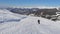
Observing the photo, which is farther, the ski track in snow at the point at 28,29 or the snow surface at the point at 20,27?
the snow surface at the point at 20,27

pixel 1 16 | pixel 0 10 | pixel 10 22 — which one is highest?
pixel 0 10

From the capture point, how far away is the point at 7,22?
12.8 meters

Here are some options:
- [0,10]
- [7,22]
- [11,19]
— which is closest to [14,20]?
[11,19]

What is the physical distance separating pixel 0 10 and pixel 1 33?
1.89 m

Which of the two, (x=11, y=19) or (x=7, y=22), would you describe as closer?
(x=7, y=22)

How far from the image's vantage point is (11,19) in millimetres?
13742

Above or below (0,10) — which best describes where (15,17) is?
below

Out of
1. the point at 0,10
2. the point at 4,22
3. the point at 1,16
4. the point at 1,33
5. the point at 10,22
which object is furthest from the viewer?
the point at 10,22

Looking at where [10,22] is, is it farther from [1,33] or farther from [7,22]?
[1,33]

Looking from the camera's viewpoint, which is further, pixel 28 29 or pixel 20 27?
pixel 20 27

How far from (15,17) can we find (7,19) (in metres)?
1.42

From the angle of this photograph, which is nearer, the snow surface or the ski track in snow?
the ski track in snow

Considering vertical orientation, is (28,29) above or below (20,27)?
above

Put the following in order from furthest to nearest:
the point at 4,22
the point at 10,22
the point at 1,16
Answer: the point at 10,22 → the point at 4,22 → the point at 1,16
